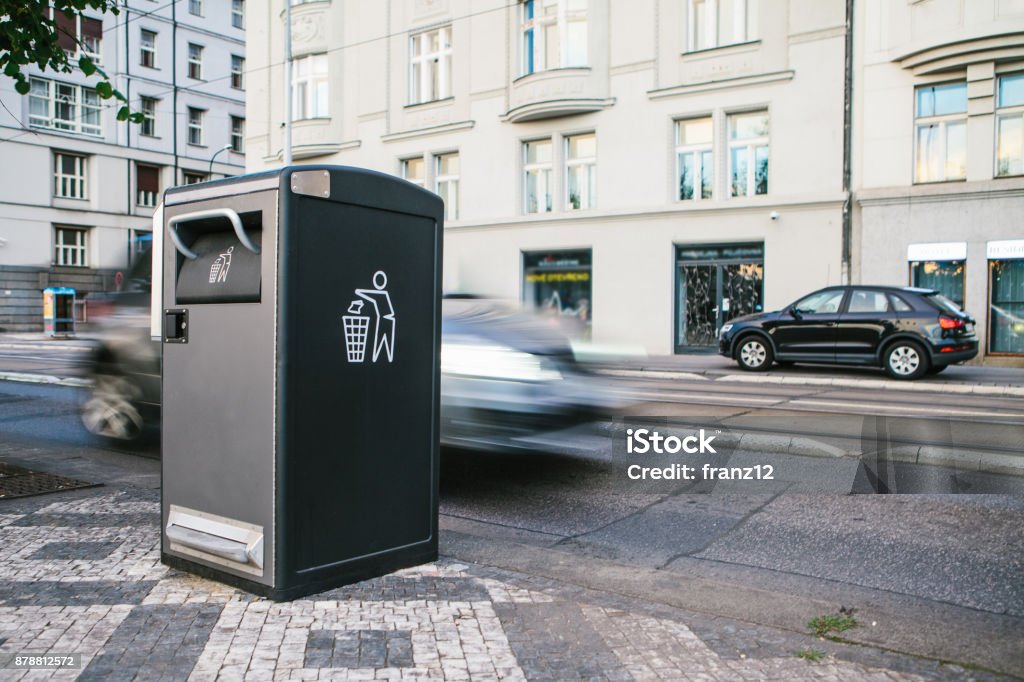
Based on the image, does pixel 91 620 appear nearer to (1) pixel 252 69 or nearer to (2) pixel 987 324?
(2) pixel 987 324

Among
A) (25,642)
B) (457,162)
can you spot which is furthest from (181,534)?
(457,162)

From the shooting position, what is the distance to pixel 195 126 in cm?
5041

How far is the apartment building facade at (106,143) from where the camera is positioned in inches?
1700

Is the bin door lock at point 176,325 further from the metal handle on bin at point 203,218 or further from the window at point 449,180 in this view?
the window at point 449,180

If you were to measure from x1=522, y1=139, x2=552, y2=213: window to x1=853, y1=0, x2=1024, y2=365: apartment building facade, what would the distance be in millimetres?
8382

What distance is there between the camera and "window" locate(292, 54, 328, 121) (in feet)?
97.1

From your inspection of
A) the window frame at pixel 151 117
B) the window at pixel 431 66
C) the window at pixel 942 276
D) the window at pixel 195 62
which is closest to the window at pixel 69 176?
the window frame at pixel 151 117

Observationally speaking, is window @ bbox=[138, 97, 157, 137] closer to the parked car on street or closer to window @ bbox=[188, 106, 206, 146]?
window @ bbox=[188, 106, 206, 146]

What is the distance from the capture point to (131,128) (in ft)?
156

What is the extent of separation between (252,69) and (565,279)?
15228 mm

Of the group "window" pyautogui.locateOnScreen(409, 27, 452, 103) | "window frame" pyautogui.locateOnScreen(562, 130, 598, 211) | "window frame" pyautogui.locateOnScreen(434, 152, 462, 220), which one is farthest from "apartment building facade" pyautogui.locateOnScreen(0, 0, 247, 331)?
"window frame" pyautogui.locateOnScreen(562, 130, 598, 211)

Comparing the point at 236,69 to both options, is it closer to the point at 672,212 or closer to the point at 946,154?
the point at 672,212

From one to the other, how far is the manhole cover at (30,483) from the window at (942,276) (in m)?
18.3

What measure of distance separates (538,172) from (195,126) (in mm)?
31836
